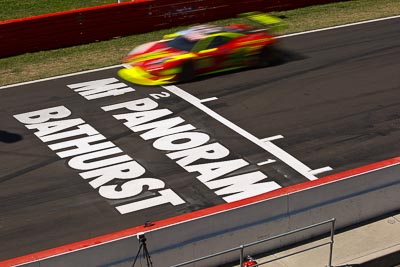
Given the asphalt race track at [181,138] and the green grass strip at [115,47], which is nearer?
the asphalt race track at [181,138]

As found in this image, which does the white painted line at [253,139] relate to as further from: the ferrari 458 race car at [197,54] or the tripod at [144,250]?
the tripod at [144,250]

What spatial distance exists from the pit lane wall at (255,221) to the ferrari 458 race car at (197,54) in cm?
837

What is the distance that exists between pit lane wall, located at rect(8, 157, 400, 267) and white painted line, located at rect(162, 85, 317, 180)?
93.0 inches

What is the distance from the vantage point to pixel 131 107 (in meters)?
20.6

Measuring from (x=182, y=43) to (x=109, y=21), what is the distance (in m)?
5.07

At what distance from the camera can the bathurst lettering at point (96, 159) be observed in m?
16.2

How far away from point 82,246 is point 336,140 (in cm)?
821

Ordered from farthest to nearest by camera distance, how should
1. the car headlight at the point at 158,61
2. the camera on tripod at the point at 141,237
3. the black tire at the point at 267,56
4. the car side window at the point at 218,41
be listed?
1. the black tire at the point at 267,56
2. the car side window at the point at 218,41
3. the car headlight at the point at 158,61
4. the camera on tripod at the point at 141,237

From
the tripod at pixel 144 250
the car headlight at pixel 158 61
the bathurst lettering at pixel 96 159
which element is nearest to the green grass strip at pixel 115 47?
the car headlight at pixel 158 61

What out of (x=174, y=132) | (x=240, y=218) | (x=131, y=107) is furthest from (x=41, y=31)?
(x=240, y=218)

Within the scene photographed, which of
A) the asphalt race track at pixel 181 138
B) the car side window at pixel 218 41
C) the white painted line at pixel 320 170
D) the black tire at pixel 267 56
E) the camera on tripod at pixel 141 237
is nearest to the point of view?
the camera on tripod at pixel 141 237

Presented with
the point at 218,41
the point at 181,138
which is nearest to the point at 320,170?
the point at 181,138

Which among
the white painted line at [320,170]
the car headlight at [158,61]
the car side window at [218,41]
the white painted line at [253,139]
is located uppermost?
the car side window at [218,41]

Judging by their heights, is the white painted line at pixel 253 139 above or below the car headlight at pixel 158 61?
below
